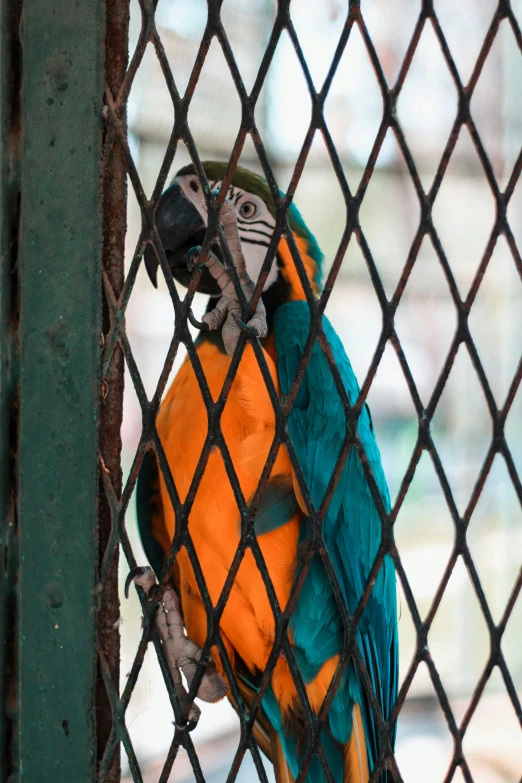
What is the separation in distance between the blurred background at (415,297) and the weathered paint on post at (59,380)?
1.19 m

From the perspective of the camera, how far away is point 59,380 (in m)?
0.51

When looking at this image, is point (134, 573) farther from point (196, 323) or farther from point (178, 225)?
point (178, 225)

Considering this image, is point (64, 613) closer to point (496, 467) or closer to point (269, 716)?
point (269, 716)

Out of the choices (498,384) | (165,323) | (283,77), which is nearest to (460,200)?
(498,384)

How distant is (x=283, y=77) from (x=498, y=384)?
1.05 m

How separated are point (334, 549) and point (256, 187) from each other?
429mm

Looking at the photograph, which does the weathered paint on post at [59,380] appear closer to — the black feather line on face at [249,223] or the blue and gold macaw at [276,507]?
the blue and gold macaw at [276,507]

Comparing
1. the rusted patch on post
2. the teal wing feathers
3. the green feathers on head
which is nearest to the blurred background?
the green feathers on head

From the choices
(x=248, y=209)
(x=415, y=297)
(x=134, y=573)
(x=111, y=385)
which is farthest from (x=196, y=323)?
(x=415, y=297)

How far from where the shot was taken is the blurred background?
69.1 inches

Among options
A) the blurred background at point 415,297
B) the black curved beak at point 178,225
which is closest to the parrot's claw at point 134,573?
the black curved beak at point 178,225

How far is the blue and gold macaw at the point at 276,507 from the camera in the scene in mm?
695

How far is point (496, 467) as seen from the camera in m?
2.06

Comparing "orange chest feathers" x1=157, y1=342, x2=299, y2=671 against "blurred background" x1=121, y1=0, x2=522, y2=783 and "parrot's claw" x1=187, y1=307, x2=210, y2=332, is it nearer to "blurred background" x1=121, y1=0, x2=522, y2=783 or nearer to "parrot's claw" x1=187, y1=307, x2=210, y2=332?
"parrot's claw" x1=187, y1=307, x2=210, y2=332
